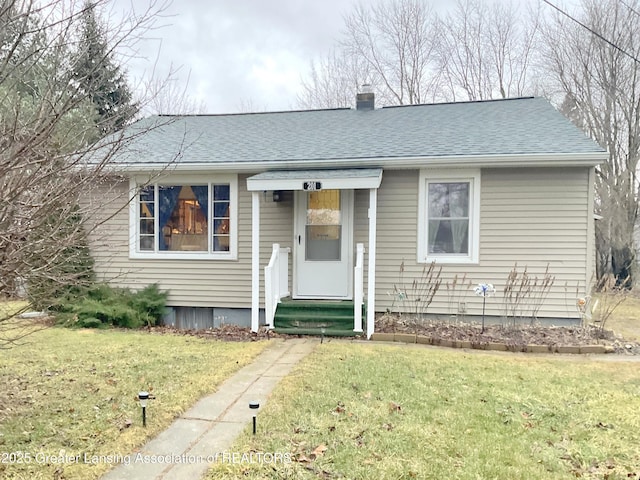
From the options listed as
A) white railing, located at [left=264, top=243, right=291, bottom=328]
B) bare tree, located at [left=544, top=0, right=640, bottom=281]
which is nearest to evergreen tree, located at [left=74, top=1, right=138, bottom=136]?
white railing, located at [left=264, top=243, right=291, bottom=328]

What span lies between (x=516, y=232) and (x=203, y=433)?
609 centimetres

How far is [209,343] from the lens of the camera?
21.9 feet

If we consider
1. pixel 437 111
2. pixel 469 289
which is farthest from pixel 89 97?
pixel 437 111

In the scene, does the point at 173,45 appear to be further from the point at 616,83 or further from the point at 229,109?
the point at 229,109

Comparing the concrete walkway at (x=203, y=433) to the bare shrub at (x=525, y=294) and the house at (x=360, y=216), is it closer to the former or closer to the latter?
the house at (x=360, y=216)

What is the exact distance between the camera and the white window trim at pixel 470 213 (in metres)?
7.59

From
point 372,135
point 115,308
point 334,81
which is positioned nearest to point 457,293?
point 372,135

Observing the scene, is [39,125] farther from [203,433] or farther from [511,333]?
[511,333]

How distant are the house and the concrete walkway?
2.80 m

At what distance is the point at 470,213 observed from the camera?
764 cm

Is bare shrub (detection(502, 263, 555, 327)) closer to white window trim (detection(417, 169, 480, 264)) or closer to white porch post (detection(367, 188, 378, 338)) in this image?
white window trim (detection(417, 169, 480, 264))

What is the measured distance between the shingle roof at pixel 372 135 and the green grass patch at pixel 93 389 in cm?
290

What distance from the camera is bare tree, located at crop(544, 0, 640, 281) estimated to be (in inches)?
589

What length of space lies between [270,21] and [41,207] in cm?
1196
